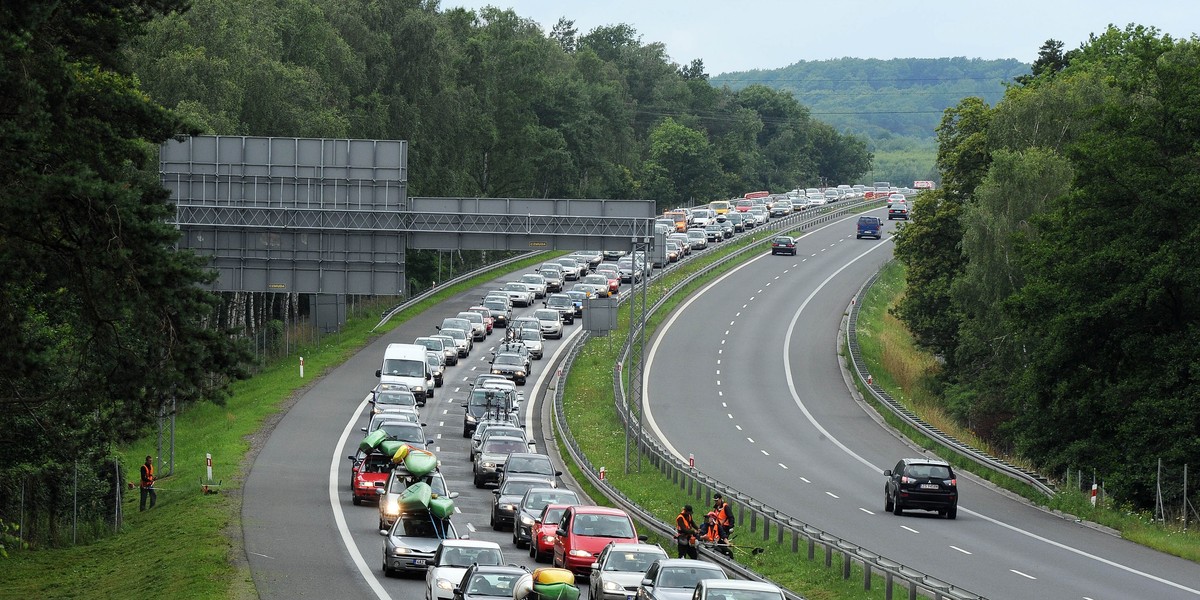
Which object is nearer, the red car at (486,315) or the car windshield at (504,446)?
the car windshield at (504,446)

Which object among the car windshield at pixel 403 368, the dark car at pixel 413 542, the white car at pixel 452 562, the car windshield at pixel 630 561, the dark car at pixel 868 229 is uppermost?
the dark car at pixel 868 229

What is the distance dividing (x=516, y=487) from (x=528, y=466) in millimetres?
3661

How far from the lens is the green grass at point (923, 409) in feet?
127

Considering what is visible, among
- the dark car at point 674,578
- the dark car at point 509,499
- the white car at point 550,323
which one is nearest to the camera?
the dark car at point 674,578

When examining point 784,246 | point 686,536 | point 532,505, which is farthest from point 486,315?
point 686,536

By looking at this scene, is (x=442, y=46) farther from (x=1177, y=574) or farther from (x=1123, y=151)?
(x=1177, y=574)

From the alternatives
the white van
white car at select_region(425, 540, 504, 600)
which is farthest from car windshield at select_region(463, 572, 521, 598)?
the white van

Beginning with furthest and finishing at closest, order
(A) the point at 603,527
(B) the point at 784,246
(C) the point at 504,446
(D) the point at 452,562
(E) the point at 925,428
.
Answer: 1. (B) the point at 784,246
2. (E) the point at 925,428
3. (C) the point at 504,446
4. (A) the point at 603,527
5. (D) the point at 452,562

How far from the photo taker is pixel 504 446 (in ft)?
157

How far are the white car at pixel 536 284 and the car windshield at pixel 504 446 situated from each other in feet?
156

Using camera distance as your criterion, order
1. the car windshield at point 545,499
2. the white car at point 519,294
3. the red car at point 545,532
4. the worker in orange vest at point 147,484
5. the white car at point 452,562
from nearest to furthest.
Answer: the white car at point 452,562
the red car at point 545,532
the car windshield at point 545,499
the worker in orange vest at point 147,484
the white car at point 519,294

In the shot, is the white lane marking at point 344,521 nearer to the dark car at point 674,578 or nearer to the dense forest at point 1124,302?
the dark car at point 674,578

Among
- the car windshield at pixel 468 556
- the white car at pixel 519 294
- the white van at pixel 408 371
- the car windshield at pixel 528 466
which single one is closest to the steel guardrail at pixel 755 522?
the car windshield at pixel 528 466

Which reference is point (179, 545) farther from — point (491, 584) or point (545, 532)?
point (491, 584)
